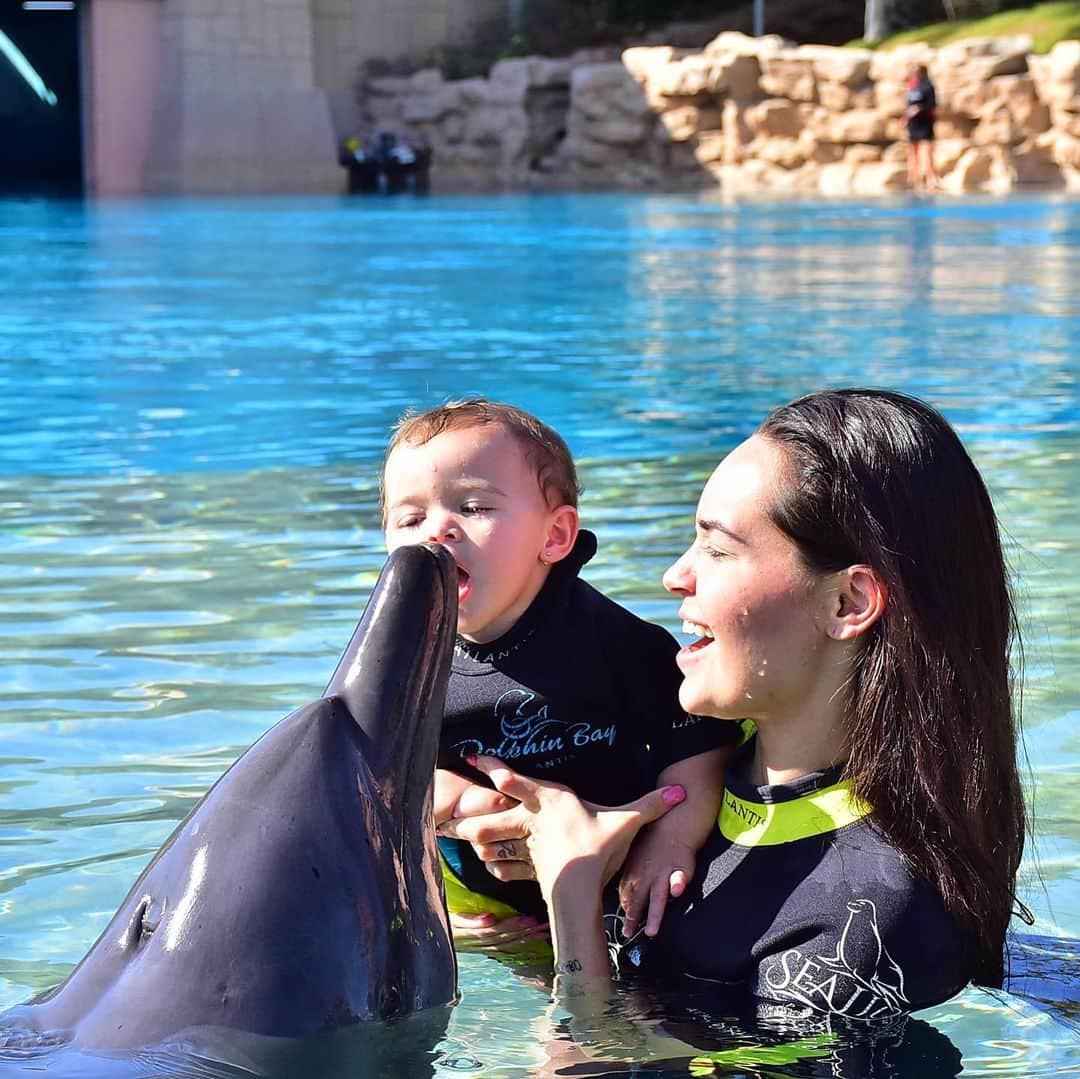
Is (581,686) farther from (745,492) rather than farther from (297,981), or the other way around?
(297,981)

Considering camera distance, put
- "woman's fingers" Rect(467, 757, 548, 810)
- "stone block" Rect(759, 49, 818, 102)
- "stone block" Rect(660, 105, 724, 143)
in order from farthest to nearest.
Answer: "stone block" Rect(660, 105, 724, 143)
"stone block" Rect(759, 49, 818, 102)
"woman's fingers" Rect(467, 757, 548, 810)

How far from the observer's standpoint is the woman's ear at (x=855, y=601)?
7.55 feet

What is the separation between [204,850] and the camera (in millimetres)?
1928

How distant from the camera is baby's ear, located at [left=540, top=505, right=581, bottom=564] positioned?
2773 mm

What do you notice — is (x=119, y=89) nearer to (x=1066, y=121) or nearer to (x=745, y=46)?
(x=745, y=46)

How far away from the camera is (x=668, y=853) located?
8.16 ft

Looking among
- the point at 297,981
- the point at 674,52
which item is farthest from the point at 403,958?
the point at 674,52

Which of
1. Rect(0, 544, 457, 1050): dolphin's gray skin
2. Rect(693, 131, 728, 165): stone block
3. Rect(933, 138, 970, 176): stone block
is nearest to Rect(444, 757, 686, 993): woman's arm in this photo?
Rect(0, 544, 457, 1050): dolphin's gray skin

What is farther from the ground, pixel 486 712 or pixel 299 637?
pixel 486 712

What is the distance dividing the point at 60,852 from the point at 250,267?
1290 cm

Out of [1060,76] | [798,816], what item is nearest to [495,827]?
[798,816]

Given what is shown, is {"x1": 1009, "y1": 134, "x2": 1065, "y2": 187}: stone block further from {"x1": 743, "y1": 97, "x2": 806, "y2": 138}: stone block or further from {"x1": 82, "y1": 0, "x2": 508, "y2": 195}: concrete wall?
{"x1": 82, "y1": 0, "x2": 508, "y2": 195}: concrete wall

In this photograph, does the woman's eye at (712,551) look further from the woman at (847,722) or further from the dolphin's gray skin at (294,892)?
the dolphin's gray skin at (294,892)

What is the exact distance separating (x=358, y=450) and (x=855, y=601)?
5.05 metres
